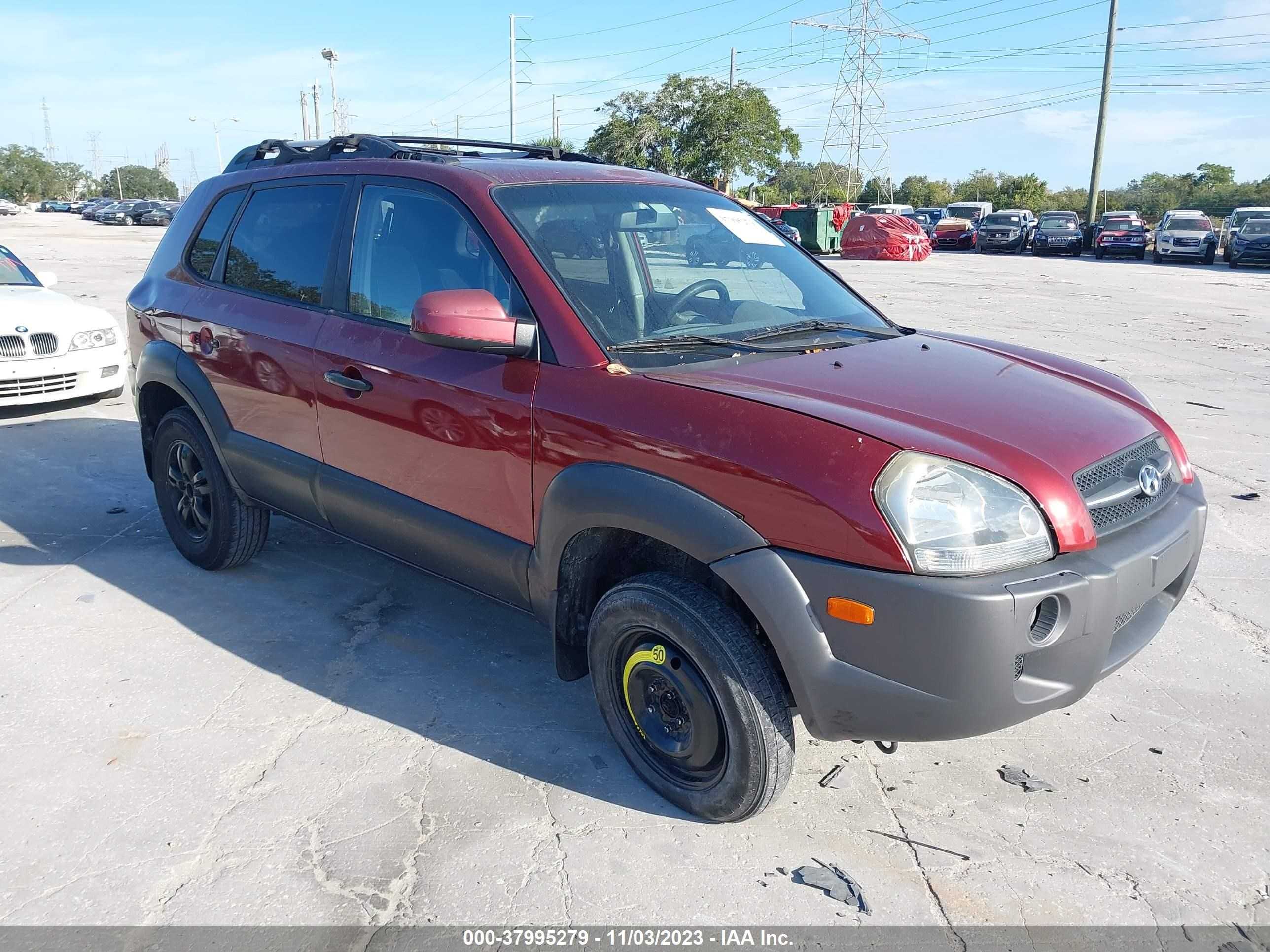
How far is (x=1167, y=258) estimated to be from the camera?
32.2m

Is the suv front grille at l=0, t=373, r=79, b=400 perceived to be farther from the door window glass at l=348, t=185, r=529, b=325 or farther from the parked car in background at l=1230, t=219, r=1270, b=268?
the parked car in background at l=1230, t=219, r=1270, b=268

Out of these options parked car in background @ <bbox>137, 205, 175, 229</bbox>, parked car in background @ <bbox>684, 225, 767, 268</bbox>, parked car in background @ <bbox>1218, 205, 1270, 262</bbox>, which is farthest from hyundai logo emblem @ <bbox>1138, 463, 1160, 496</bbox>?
parked car in background @ <bbox>137, 205, 175, 229</bbox>

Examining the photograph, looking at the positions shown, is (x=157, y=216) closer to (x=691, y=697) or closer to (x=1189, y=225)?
(x=1189, y=225)

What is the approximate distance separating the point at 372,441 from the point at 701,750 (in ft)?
5.47

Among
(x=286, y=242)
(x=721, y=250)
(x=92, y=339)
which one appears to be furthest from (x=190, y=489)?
(x=92, y=339)

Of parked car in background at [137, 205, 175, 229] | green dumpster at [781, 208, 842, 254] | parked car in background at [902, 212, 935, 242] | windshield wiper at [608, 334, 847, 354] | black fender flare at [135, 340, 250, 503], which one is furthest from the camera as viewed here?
parked car in background at [137, 205, 175, 229]

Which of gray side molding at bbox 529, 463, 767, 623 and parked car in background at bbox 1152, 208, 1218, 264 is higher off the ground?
parked car in background at bbox 1152, 208, 1218, 264

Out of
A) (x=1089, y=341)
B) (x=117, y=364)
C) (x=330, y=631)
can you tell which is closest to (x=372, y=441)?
(x=330, y=631)

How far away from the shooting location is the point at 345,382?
3639mm

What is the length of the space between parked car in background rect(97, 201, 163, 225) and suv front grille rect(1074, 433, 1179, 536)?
60.5 meters

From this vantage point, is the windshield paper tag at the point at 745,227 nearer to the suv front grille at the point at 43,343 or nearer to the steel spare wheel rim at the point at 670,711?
the steel spare wheel rim at the point at 670,711

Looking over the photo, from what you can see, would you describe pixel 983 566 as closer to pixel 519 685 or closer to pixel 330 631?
pixel 519 685

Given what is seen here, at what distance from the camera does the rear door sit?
3.89 metres

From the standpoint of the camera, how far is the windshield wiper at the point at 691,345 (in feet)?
10.0
